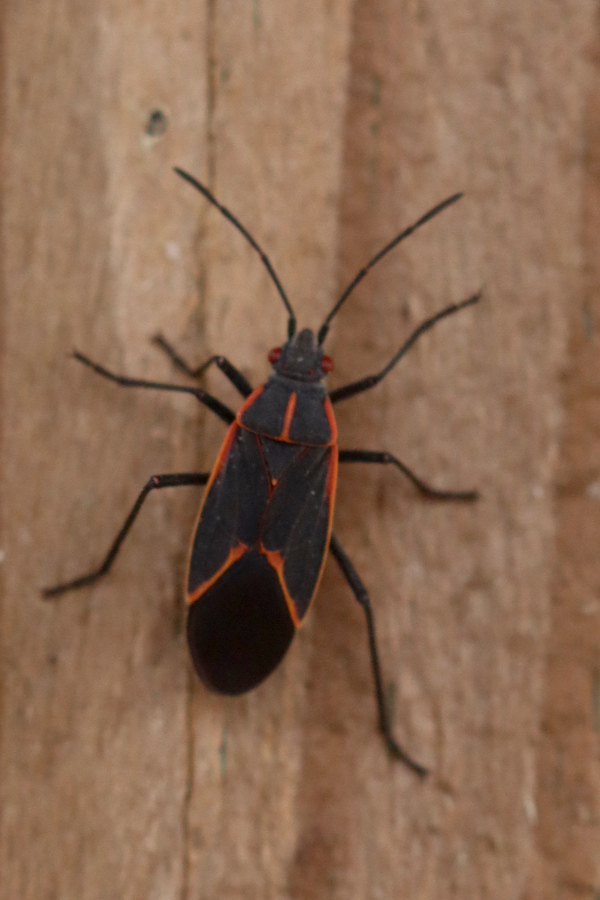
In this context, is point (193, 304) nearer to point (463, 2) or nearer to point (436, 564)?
point (436, 564)

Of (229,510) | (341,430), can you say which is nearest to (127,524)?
(229,510)

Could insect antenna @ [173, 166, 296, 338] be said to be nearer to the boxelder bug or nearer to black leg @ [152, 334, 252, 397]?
the boxelder bug

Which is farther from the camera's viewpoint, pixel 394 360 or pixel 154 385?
pixel 394 360

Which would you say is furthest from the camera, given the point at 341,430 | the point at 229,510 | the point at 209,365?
the point at 341,430

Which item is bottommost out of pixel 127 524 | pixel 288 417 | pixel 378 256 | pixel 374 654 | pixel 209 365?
pixel 374 654

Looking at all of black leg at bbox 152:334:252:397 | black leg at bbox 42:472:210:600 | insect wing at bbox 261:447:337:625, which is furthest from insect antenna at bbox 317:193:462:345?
black leg at bbox 42:472:210:600

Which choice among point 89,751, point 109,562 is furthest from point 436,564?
point 89,751

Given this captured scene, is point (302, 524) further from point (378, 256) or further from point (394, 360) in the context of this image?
point (378, 256)
